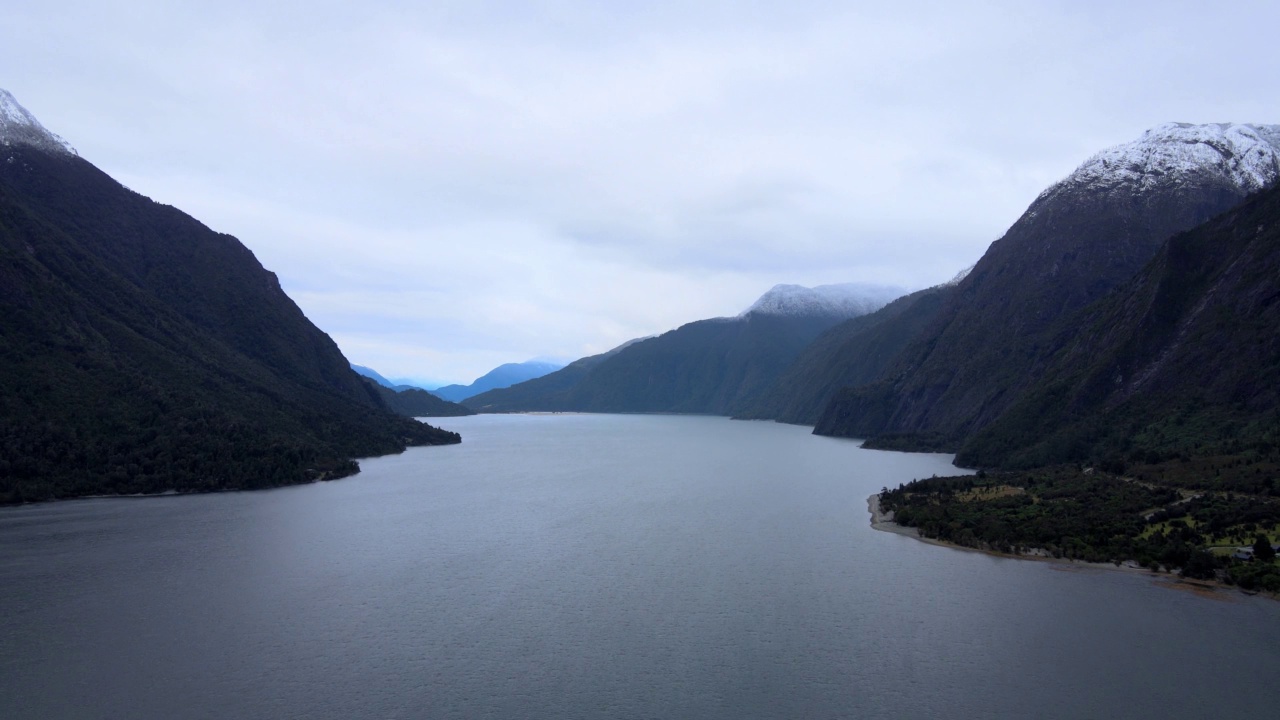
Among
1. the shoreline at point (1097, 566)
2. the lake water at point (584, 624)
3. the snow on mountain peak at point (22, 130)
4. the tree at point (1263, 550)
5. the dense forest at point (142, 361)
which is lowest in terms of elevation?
the lake water at point (584, 624)

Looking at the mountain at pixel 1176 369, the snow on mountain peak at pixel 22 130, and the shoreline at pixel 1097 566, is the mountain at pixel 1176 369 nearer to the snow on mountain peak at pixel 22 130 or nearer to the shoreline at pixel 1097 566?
the shoreline at pixel 1097 566

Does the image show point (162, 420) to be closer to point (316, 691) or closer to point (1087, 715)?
point (316, 691)

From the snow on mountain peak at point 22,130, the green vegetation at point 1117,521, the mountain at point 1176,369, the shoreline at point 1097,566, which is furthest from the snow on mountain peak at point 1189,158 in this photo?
the snow on mountain peak at point 22,130

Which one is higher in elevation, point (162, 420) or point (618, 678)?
point (162, 420)

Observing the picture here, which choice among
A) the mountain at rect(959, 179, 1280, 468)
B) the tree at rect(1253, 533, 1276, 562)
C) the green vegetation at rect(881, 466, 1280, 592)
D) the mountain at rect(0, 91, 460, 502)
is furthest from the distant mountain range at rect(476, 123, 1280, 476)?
the mountain at rect(0, 91, 460, 502)

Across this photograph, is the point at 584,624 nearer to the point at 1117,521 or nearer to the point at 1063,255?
the point at 1117,521

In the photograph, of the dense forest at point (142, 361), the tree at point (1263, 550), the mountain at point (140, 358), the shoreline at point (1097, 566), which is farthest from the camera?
the mountain at point (140, 358)

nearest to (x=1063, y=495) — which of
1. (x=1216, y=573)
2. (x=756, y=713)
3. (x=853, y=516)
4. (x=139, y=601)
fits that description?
(x=853, y=516)
